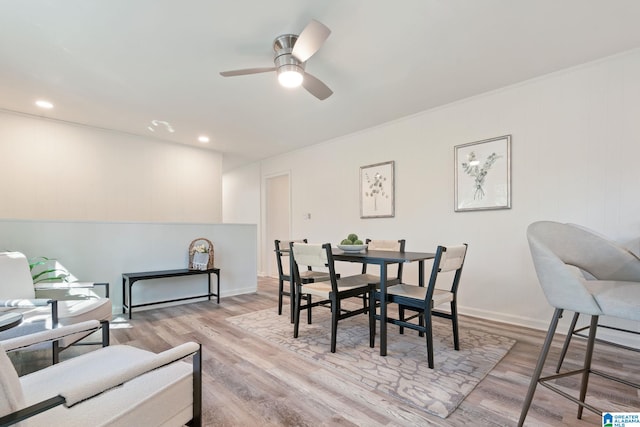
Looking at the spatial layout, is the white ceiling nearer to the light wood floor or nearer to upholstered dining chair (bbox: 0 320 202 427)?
upholstered dining chair (bbox: 0 320 202 427)

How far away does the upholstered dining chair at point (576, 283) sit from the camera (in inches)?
46.6

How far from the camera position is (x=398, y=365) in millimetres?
2219

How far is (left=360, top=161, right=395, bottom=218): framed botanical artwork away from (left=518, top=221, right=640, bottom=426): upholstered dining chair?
2654mm

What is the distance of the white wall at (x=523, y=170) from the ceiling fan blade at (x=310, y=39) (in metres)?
2.23

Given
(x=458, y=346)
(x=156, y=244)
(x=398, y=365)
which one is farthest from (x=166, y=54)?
(x=458, y=346)

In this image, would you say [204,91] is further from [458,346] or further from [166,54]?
[458,346]

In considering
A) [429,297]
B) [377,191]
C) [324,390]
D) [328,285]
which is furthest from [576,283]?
[377,191]

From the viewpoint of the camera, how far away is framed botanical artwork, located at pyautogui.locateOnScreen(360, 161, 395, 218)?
4.29m

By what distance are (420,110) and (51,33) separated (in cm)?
366

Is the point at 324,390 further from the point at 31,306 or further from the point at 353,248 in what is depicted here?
the point at 31,306

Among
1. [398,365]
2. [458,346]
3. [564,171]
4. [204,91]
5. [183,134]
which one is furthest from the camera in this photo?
[183,134]

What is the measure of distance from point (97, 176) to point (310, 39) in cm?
423

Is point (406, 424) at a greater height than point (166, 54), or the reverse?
point (166, 54)

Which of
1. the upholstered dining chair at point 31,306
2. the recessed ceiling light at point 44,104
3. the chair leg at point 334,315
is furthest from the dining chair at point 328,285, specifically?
the recessed ceiling light at point 44,104
